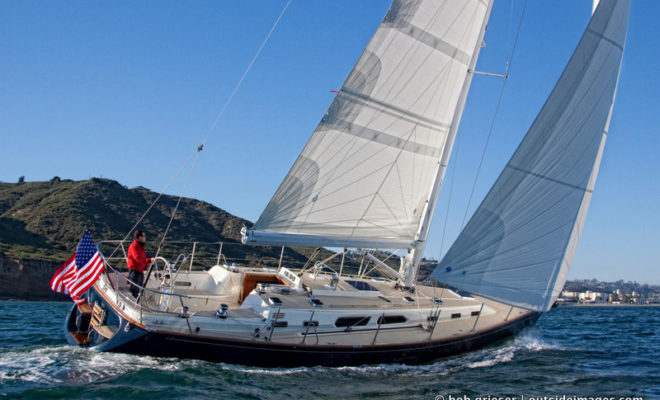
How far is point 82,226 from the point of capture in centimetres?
4488

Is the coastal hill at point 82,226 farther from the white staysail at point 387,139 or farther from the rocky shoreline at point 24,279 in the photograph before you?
the white staysail at point 387,139

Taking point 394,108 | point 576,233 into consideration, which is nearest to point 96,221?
point 394,108

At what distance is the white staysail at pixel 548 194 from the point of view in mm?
11062

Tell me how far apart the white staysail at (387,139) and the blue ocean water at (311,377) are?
11.1 ft

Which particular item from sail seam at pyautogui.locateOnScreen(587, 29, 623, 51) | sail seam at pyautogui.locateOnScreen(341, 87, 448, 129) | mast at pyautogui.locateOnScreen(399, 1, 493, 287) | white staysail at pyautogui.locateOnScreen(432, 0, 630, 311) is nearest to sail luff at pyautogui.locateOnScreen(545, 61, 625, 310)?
white staysail at pyautogui.locateOnScreen(432, 0, 630, 311)

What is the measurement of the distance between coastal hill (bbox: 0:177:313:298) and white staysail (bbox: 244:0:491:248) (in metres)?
18.3

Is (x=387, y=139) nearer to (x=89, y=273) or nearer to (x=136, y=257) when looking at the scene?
(x=136, y=257)

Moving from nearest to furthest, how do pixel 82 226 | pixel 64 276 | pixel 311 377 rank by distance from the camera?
pixel 311 377
pixel 64 276
pixel 82 226

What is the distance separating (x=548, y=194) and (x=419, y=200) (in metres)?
3.08

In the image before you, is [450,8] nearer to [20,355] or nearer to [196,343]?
[196,343]

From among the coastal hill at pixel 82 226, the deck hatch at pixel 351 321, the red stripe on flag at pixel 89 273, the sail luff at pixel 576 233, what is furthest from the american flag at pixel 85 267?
the coastal hill at pixel 82 226

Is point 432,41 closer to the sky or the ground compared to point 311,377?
closer to the sky

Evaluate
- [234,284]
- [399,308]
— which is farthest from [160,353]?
[399,308]

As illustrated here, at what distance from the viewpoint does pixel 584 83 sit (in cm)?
1180
